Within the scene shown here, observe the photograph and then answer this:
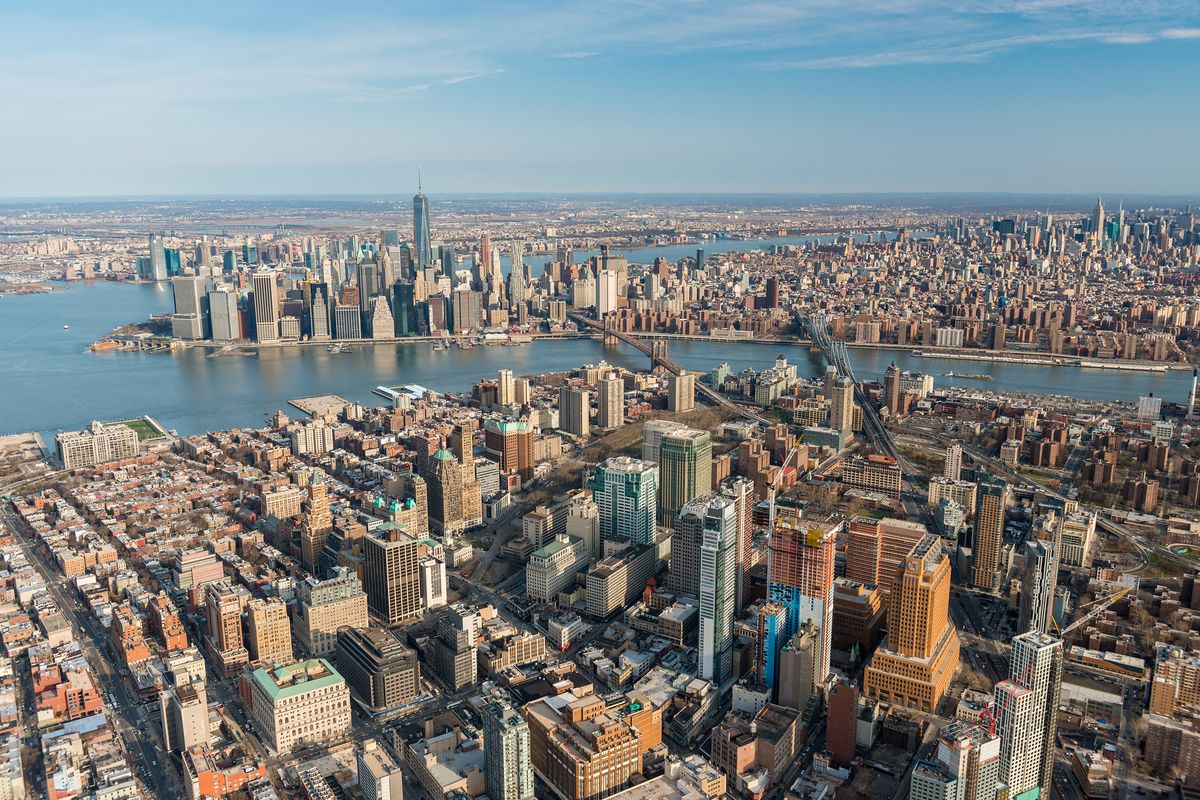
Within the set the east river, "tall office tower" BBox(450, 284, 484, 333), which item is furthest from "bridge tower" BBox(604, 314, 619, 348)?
"tall office tower" BBox(450, 284, 484, 333)

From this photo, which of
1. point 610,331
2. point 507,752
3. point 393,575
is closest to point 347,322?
point 610,331

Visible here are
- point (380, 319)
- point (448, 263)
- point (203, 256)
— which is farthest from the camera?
point (203, 256)

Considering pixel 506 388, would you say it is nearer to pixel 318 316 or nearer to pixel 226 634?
pixel 226 634

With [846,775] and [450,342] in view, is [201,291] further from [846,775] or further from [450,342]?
[846,775]

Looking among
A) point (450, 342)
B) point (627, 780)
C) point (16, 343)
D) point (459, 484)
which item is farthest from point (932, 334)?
point (16, 343)

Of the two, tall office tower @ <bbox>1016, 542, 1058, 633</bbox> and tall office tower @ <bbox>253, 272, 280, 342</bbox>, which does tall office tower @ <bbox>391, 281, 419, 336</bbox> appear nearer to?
tall office tower @ <bbox>253, 272, 280, 342</bbox>
